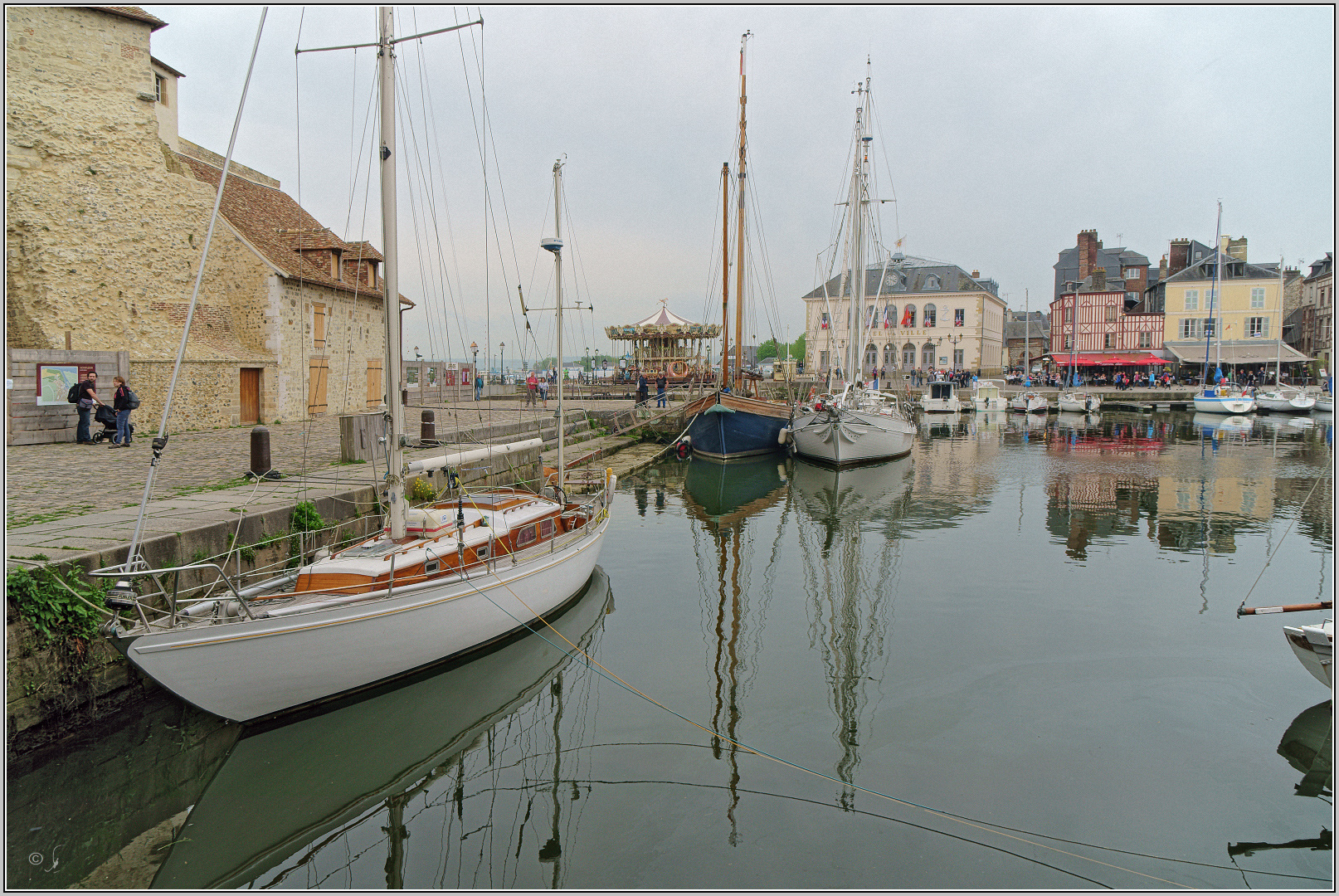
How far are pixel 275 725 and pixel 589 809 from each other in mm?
3521

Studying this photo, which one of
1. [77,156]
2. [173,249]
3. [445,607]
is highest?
[77,156]

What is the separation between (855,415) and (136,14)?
79.3 feet

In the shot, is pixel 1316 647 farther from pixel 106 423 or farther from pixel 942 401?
pixel 942 401

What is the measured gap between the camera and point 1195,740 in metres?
7.74

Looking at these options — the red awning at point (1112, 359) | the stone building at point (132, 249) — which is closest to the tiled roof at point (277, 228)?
the stone building at point (132, 249)

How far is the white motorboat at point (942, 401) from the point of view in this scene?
53406 millimetres

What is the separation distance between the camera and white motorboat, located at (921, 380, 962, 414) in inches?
2103

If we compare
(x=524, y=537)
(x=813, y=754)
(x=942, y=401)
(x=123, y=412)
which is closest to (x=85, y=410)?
(x=123, y=412)

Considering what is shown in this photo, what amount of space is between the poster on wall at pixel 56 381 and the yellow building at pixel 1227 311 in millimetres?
66000

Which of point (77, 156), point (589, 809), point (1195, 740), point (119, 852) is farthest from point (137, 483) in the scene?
point (1195, 740)

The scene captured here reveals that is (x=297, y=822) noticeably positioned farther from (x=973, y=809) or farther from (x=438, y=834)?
(x=973, y=809)

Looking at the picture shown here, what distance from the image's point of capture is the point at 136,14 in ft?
66.2

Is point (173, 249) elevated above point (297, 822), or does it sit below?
above

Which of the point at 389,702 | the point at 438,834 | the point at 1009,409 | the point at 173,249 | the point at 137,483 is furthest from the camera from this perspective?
the point at 1009,409
